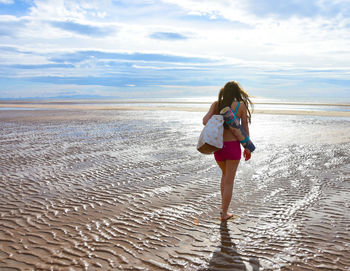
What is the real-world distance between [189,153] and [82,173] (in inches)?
155

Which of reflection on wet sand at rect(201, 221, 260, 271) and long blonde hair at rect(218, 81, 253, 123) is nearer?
reflection on wet sand at rect(201, 221, 260, 271)

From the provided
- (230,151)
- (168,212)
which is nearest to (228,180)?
(230,151)

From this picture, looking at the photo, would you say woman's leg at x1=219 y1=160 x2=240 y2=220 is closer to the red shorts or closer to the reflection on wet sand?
the red shorts

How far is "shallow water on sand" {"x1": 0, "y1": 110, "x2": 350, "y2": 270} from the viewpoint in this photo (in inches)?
155

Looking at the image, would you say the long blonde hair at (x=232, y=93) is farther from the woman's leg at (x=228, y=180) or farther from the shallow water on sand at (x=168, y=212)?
the shallow water on sand at (x=168, y=212)

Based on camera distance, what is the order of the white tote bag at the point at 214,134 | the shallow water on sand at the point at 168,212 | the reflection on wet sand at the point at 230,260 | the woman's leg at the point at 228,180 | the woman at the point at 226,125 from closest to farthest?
1. the reflection on wet sand at the point at 230,260
2. the shallow water on sand at the point at 168,212
3. the white tote bag at the point at 214,134
4. the woman at the point at 226,125
5. the woman's leg at the point at 228,180

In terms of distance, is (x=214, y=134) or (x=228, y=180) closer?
(x=214, y=134)

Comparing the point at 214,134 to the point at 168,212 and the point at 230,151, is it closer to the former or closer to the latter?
the point at 230,151

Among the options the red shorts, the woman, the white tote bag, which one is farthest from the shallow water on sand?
the white tote bag

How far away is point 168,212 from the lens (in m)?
5.45

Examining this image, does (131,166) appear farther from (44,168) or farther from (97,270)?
(97,270)

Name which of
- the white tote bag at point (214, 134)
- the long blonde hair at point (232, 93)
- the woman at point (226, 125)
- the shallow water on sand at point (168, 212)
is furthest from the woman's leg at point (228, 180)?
the long blonde hair at point (232, 93)

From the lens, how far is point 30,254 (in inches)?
158

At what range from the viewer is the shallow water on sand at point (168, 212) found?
3949mm
